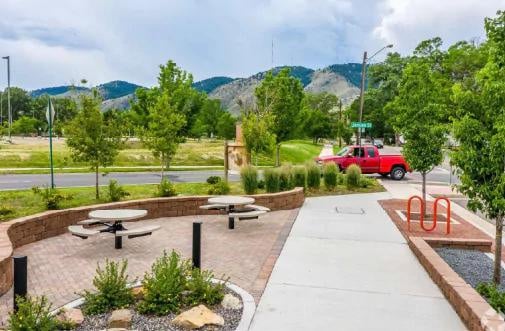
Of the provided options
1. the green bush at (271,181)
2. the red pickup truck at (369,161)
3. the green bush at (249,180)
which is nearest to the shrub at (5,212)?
the green bush at (249,180)

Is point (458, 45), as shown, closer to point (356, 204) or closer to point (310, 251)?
point (356, 204)

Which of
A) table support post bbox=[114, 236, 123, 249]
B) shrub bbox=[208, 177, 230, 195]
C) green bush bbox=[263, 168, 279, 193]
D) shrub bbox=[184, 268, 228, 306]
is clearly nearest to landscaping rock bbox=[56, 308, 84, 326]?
shrub bbox=[184, 268, 228, 306]

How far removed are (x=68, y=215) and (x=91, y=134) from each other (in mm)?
3386

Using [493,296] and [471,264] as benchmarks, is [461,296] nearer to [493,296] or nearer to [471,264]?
[493,296]

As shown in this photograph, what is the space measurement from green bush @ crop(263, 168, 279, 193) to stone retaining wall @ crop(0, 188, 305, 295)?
78 cm

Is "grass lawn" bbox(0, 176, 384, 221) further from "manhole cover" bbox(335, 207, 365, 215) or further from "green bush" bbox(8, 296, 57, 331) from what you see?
"green bush" bbox(8, 296, 57, 331)

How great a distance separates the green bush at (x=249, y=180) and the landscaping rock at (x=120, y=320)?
9665mm

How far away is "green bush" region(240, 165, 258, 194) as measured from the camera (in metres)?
14.8

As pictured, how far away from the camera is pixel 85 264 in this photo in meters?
7.77

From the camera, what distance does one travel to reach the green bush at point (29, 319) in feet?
15.0

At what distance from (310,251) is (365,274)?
1.66m

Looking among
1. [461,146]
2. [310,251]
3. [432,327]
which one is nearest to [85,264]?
[310,251]

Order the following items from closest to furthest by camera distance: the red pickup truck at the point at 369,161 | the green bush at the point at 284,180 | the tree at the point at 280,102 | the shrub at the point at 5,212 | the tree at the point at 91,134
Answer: the shrub at the point at 5,212 → the tree at the point at 91,134 → the green bush at the point at 284,180 → the red pickup truck at the point at 369,161 → the tree at the point at 280,102

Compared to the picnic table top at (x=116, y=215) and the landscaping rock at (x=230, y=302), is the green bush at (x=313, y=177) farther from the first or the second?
the landscaping rock at (x=230, y=302)
